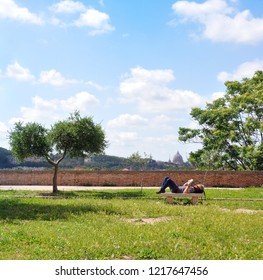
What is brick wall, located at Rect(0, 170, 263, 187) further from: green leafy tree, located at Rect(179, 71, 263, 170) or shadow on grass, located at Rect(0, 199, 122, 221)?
shadow on grass, located at Rect(0, 199, 122, 221)

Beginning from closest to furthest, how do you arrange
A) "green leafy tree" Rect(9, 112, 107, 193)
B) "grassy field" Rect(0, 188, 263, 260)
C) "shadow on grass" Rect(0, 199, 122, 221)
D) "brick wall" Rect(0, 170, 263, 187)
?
"grassy field" Rect(0, 188, 263, 260), "shadow on grass" Rect(0, 199, 122, 221), "green leafy tree" Rect(9, 112, 107, 193), "brick wall" Rect(0, 170, 263, 187)

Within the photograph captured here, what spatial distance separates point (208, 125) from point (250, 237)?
34239mm

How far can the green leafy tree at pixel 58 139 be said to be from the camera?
1137 inches

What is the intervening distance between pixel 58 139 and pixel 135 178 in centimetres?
1036

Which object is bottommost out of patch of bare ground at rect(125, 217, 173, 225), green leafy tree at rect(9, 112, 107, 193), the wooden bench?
patch of bare ground at rect(125, 217, 173, 225)

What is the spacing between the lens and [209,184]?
36.1 metres

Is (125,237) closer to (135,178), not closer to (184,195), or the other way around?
(184,195)

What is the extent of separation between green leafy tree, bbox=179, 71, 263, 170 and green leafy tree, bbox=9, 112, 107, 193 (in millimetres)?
16102

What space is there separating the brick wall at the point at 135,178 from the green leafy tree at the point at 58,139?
8168 millimetres

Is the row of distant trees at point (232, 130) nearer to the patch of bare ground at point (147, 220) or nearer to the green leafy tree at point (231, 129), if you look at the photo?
the green leafy tree at point (231, 129)

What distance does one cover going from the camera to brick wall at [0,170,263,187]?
35625 millimetres

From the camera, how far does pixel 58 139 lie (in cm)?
2905

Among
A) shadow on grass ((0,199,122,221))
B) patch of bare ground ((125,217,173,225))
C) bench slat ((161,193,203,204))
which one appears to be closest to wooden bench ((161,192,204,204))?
bench slat ((161,193,203,204))

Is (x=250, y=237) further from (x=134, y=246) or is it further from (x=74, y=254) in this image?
(x=74, y=254)
